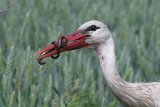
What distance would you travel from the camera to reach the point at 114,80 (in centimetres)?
427

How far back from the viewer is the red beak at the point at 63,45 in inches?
162

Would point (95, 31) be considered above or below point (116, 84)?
above

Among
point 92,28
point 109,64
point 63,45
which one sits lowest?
point 109,64

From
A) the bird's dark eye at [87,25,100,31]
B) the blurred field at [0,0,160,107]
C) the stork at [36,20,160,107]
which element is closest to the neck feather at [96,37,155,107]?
the stork at [36,20,160,107]

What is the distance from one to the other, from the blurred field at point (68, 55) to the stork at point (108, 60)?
31 cm

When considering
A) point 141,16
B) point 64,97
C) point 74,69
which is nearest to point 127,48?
point 74,69

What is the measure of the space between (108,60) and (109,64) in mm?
30

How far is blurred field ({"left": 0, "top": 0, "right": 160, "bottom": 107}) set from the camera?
456 centimetres

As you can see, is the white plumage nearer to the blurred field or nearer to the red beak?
the red beak

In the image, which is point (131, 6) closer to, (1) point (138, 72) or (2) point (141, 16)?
(2) point (141, 16)

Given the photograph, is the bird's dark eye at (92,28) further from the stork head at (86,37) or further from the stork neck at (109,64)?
the stork neck at (109,64)

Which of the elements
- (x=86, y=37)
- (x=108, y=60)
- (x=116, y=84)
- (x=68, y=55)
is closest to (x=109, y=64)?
(x=108, y=60)

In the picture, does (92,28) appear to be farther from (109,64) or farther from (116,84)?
(116,84)

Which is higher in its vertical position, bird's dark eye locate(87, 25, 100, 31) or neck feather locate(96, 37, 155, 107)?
bird's dark eye locate(87, 25, 100, 31)
